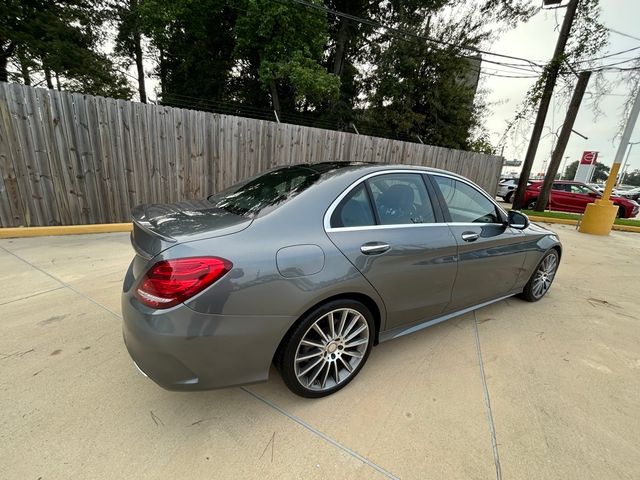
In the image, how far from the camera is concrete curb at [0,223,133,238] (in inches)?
177

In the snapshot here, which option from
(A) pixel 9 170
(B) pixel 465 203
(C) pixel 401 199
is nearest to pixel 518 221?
(B) pixel 465 203

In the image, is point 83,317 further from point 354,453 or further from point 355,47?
point 355,47

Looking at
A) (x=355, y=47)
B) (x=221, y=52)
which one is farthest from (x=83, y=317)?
(x=355, y=47)

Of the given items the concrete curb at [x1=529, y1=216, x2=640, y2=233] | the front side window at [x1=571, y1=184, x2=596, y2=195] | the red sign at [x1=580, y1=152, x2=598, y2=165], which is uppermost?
the red sign at [x1=580, y1=152, x2=598, y2=165]

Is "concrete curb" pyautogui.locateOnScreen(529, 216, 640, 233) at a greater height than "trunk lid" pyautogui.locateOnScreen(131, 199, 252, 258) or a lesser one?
lesser

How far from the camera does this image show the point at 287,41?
1099cm

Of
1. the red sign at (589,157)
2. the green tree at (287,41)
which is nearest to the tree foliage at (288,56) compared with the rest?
the green tree at (287,41)

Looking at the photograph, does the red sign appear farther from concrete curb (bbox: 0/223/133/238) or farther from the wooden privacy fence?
concrete curb (bbox: 0/223/133/238)

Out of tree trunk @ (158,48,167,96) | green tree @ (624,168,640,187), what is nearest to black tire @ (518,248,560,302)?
tree trunk @ (158,48,167,96)

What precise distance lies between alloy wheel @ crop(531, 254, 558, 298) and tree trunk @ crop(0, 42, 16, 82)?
18605 millimetres

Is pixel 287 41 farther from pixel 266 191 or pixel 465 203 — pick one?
pixel 266 191

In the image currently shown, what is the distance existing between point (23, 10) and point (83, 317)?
50.0ft

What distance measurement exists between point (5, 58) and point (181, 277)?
18.3 meters

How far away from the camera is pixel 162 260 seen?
1.58 meters
